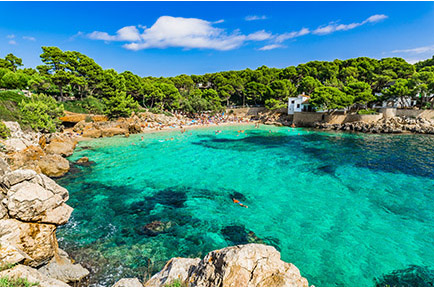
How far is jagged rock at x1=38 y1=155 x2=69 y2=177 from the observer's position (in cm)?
1891

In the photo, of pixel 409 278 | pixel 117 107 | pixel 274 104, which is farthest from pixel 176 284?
pixel 274 104

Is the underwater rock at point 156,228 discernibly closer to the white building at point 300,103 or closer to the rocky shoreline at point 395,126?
the rocky shoreline at point 395,126

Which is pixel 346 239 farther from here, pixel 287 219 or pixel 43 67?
pixel 43 67

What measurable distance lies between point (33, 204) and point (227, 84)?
2920 inches

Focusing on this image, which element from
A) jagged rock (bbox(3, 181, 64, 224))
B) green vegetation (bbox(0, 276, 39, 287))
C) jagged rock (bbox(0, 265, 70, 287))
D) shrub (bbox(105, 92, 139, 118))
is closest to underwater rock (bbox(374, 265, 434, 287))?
jagged rock (bbox(0, 265, 70, 287))

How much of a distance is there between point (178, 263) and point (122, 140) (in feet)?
111

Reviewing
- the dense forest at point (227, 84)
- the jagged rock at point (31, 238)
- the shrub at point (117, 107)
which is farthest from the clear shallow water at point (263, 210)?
the dense forest at point (227, 84)

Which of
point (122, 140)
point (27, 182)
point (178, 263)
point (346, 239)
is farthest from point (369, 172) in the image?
point (122, 140)

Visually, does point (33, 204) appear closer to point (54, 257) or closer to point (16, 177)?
point (16, 177)

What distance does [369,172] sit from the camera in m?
21.1

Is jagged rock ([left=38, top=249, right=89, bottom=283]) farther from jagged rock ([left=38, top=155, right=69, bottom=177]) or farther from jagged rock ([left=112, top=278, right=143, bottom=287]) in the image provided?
jagged rock ([left=38, top=155, right=69, bottom=177])

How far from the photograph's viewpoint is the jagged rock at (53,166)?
18906 millimetres

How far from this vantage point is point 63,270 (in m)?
7.98

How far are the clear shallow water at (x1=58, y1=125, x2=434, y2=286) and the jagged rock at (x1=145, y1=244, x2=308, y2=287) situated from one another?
4.54 m
